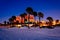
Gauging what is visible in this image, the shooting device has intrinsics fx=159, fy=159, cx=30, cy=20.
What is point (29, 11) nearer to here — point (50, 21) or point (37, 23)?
point (37, 23)

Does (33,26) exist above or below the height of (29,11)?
below

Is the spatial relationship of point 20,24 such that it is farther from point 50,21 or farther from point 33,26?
point 50,21

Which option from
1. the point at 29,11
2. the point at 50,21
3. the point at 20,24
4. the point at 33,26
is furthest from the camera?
the point at 50,21

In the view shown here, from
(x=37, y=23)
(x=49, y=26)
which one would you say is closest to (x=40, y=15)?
(x=37, y=23)

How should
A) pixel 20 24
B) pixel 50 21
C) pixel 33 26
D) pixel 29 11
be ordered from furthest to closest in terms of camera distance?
pixel 50 21 < pixel 29 11 < pixel 33 26 < pixel 20 24

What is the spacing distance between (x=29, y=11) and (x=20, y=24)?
502 centimetres

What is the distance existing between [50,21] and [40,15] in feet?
11.2

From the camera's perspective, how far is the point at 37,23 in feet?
63.0

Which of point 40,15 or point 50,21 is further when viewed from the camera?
point 50,21

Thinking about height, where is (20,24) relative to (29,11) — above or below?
below

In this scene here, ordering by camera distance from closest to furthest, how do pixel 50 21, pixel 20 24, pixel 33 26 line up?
pixel 20 24, pixel 33 26, pixel 50 21

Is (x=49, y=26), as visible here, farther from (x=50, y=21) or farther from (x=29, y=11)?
(x=29, y=11)

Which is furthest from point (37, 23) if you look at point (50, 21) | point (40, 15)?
point (50, 21)

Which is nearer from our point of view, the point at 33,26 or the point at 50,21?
the point at 33,26
